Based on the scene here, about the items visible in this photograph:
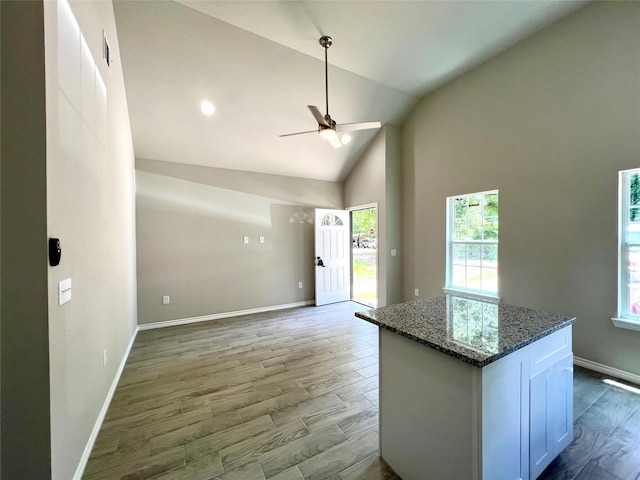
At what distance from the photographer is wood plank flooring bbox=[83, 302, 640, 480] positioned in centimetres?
158

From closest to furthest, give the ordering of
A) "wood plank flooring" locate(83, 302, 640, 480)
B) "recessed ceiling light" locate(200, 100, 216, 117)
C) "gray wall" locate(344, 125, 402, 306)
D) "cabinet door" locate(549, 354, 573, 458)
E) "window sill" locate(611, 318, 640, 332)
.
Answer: "cabinet door" locate(549, 354, 573, 458) → "wood plank flooring" locate(83, 302, 640, 480) → "window sill" locate(611, 318, 640, 332) → "recessed ceiling light" locate(200, 100, 216, 117) → "gray wall" locate(344, 125, 402, 306)

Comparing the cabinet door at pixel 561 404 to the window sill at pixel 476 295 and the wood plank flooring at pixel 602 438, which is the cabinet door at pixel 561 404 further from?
the window sill at pixel 476 295

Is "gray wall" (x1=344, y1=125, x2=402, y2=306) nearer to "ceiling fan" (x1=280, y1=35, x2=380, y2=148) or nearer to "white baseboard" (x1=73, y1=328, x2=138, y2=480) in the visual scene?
"ceiling fan" (x1=280, y1=35, x2=380, y2=148)

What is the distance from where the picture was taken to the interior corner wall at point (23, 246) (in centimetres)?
113

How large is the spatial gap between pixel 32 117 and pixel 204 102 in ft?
8.88

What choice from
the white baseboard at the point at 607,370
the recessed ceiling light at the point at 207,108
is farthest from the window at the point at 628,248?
the recessed ceiling light at the point at 207,108

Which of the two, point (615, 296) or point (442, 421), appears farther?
point (615, 296)

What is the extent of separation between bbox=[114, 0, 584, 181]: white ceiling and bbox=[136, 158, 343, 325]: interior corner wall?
414 millimetres

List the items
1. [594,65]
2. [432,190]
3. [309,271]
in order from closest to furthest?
1. [594,65]
2. [432,190]
3. [309,271]

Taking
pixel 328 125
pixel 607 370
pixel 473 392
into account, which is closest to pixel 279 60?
pixel 328 125

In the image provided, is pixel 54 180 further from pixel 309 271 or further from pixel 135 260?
pixel 309 271

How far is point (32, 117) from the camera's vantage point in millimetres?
1149

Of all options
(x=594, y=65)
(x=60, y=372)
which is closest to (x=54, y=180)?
(x=60, y=372)

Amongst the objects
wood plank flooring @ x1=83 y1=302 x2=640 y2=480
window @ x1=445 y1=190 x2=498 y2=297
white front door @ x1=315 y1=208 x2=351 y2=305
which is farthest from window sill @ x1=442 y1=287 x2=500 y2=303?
white front door @ x1=315 y1=208 x2=351 y2=305
